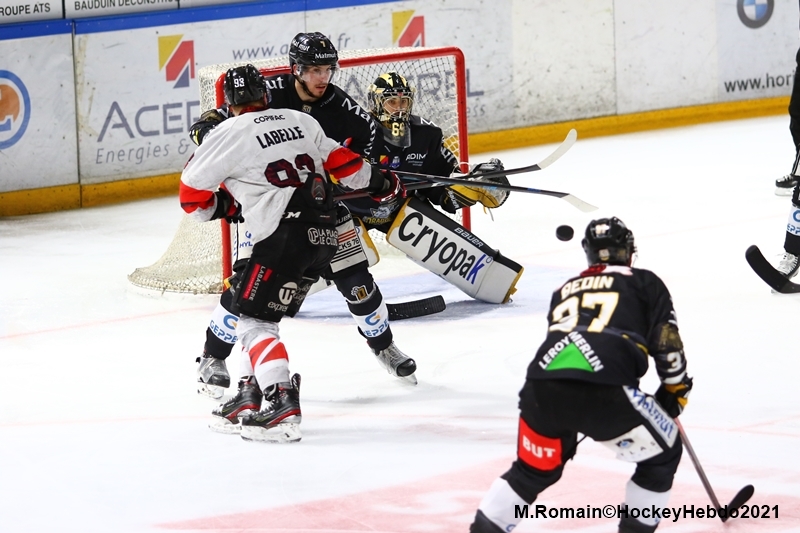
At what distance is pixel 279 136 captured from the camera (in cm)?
408

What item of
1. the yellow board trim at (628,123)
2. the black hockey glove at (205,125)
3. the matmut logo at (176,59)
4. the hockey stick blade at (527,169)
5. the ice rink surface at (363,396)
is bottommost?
the ice rink surface at (363,396)

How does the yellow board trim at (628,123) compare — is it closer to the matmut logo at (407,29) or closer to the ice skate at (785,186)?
the matmut logo at (407,29)

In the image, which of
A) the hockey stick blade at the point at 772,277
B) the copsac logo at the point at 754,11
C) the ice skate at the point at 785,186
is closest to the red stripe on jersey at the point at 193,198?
the hockey stick blade at the point at 772,277

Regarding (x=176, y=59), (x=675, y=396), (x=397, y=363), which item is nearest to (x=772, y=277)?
(x=397, y=363)

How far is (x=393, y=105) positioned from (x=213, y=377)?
1.55 meters

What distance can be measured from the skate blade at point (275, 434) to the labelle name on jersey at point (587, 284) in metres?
1.30

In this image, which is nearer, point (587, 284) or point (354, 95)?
point (587, 284)

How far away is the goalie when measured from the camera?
18.5 ft

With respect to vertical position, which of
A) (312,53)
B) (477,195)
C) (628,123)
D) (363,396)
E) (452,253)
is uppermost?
(312,53)

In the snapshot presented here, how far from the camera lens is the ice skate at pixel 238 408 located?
423 centimetres

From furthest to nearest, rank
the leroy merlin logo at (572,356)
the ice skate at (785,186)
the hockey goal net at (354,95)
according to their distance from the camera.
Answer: the ice skate at (785,186) → the hockey goal net at (354,95) → the leroy merlin logo at (572,356)

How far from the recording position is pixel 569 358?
2986 mm

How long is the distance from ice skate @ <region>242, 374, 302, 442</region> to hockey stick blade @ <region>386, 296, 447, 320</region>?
157 cm

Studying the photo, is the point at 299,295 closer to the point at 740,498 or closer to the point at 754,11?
the point at 740,498
